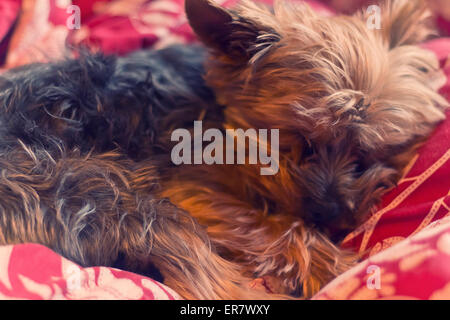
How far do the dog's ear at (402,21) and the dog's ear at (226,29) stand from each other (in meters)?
0.56

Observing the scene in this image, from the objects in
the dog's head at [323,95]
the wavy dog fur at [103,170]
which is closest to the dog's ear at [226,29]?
the dog's head at [323,95]

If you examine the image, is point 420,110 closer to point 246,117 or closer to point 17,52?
point 246,117

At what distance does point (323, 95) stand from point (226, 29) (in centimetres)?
41

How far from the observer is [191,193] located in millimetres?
1710

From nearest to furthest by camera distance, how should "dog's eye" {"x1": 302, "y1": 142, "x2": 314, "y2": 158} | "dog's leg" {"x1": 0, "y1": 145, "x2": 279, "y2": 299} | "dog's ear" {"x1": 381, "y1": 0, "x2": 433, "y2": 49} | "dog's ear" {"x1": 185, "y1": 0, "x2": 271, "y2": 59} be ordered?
"dog's leg" {"x1": 0, "y1": 145, "x2": 279, "y2": 299} < "dog's ear" {"x1": 185, "y1": 0, "x2": 271, "y2": 59} < "dog's eye" {"x1": 302, "y1": 142, "x2": 314, "y2": 158} < "dog's ear" {"x1": 381, "y1": 0, "x2": 433, "y2": 49}

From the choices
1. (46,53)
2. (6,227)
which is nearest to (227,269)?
(6,227)

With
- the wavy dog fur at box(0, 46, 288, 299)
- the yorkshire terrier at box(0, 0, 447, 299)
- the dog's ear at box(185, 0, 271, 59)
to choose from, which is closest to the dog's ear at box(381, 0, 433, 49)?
A: the yorkshire terrier at box(0, 0, 447, 299)

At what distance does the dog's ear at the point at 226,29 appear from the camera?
4.85 feet

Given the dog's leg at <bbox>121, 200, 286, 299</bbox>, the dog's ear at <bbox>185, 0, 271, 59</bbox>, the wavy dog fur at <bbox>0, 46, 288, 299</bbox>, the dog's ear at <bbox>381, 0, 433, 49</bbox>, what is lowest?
the dog's leg at <bbox>121, 200, 286, 299</bbox>

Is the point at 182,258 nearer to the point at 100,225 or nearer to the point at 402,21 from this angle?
the point at 100,225

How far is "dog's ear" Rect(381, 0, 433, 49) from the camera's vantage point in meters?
1.77

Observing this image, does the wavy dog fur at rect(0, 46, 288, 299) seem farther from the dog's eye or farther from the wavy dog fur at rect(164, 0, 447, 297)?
the dog's eye
